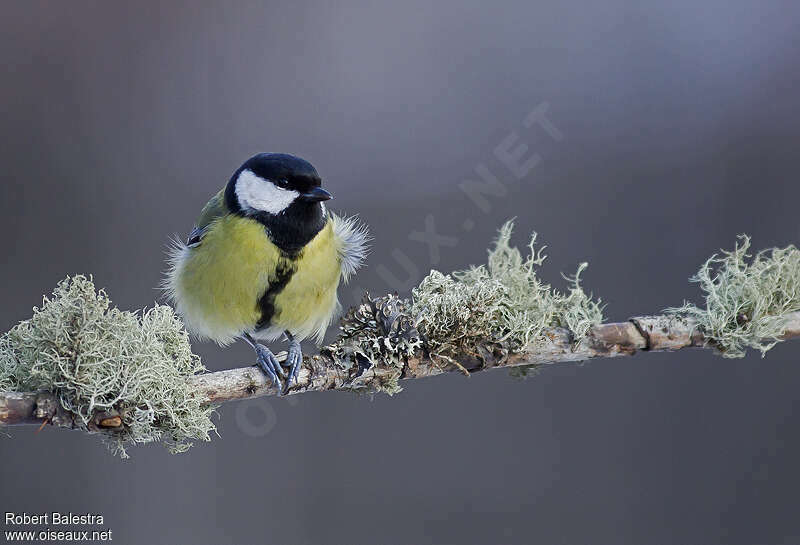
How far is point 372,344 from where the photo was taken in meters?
1.46

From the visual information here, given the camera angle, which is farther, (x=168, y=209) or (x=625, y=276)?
(x=168, y=209)

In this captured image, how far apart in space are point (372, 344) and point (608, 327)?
0.47 metres

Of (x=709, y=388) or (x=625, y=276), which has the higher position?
(x=625, y=276)

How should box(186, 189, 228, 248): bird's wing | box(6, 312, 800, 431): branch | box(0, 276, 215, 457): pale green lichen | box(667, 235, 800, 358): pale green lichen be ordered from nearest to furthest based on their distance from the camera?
box(0, 276, 215, 457): pale green lichen
box(6, 312, 800, 431): branch
box(667, 235, 800, 358): pale green lichen
box(186, 189, 228, 248): bird's wing

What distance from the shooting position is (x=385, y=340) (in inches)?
57.4

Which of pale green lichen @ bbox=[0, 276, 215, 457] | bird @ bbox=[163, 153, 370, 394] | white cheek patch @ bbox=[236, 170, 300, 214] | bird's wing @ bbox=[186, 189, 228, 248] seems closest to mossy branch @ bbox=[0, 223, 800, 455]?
pale green lichen @ bbox=[0, 276, 215, 457]

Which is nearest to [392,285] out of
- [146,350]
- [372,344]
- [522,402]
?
[522,402]

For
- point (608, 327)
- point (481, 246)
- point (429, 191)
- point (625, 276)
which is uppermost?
point (429, 191)

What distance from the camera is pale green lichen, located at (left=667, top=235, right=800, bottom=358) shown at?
155 centimetres

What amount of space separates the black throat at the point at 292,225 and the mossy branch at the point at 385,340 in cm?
39

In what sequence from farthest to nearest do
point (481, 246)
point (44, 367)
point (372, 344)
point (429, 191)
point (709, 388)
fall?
point (429, 191), point (481, 246), point (709, 388), point (372, 344), point (44, 367)

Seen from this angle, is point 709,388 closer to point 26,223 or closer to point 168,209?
point 168,209

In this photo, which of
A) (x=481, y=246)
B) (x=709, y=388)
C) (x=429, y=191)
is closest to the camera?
(x=709, y=388)

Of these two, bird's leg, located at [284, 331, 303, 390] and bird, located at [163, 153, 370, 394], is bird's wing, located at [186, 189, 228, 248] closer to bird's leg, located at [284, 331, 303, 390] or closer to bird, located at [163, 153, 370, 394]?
bird, located at [163, 153, 370, 394]
